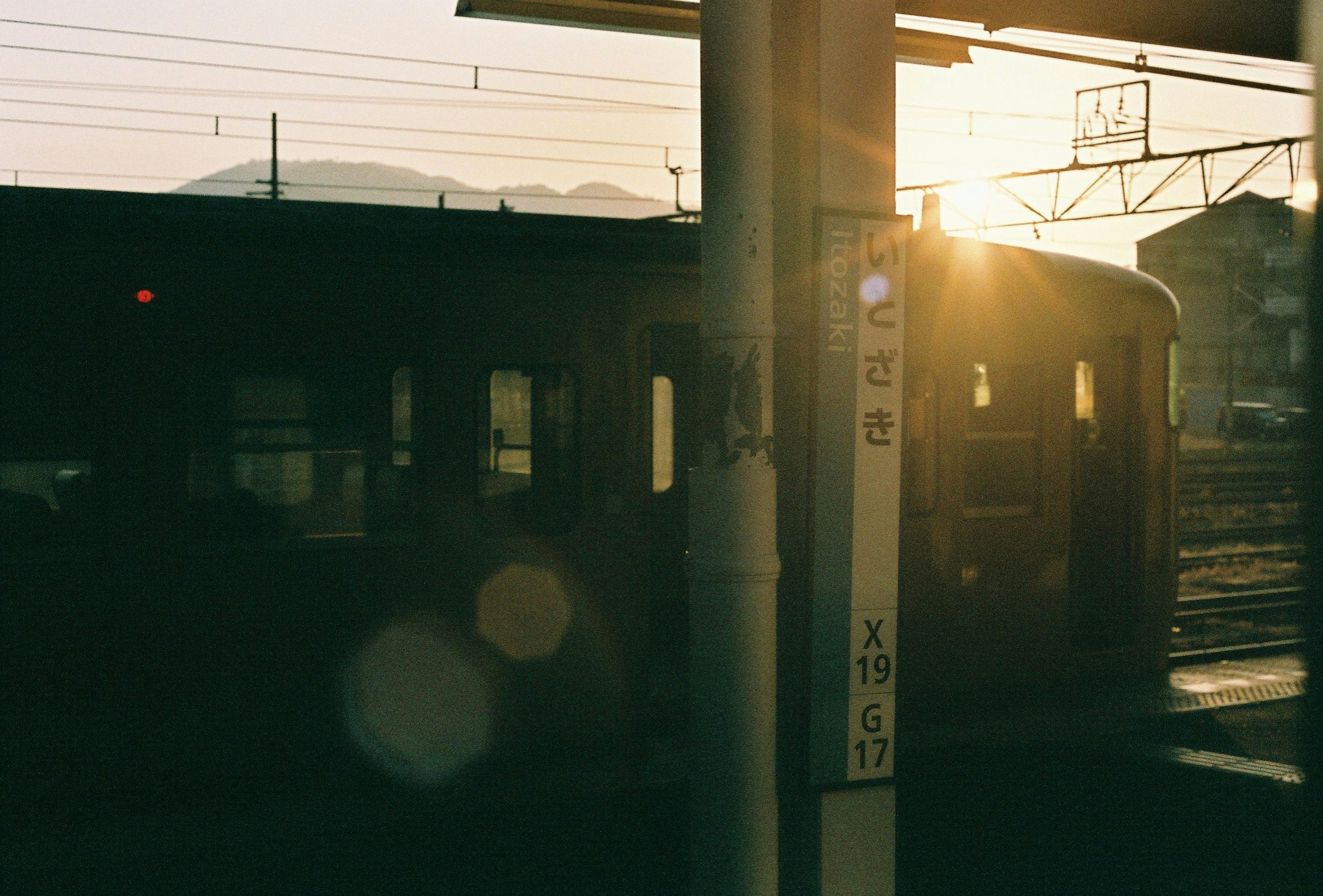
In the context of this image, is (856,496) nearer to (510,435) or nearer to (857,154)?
(857,154)

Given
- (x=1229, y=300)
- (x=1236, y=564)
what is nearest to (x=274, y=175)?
(x=1236, y=564)

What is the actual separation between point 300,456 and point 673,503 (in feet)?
7.75

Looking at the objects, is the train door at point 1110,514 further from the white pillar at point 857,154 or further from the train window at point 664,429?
the white pillar at point 857,154

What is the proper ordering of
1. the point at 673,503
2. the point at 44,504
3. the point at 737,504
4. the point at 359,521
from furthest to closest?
the point at 673,503
the point at 359,521
the point at 44,504
the point at 737,504

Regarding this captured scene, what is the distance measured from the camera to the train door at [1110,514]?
29.0 ft

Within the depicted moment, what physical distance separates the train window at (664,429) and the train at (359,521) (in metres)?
0.02

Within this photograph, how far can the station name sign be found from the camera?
325 cm

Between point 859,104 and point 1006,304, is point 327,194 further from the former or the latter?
point 859,104

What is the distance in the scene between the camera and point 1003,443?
320 inches

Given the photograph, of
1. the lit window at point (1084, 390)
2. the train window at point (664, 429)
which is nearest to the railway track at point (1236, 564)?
the lit window at point (1084, 390)

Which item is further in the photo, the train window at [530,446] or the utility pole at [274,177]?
the utility pole at [274,177]

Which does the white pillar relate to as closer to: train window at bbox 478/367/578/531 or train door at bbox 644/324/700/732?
train window at bbox 478/367/578/531

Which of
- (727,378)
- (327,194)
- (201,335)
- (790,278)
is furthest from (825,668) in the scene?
(327,194)

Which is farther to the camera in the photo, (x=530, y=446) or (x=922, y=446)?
(x=922, y=446)
